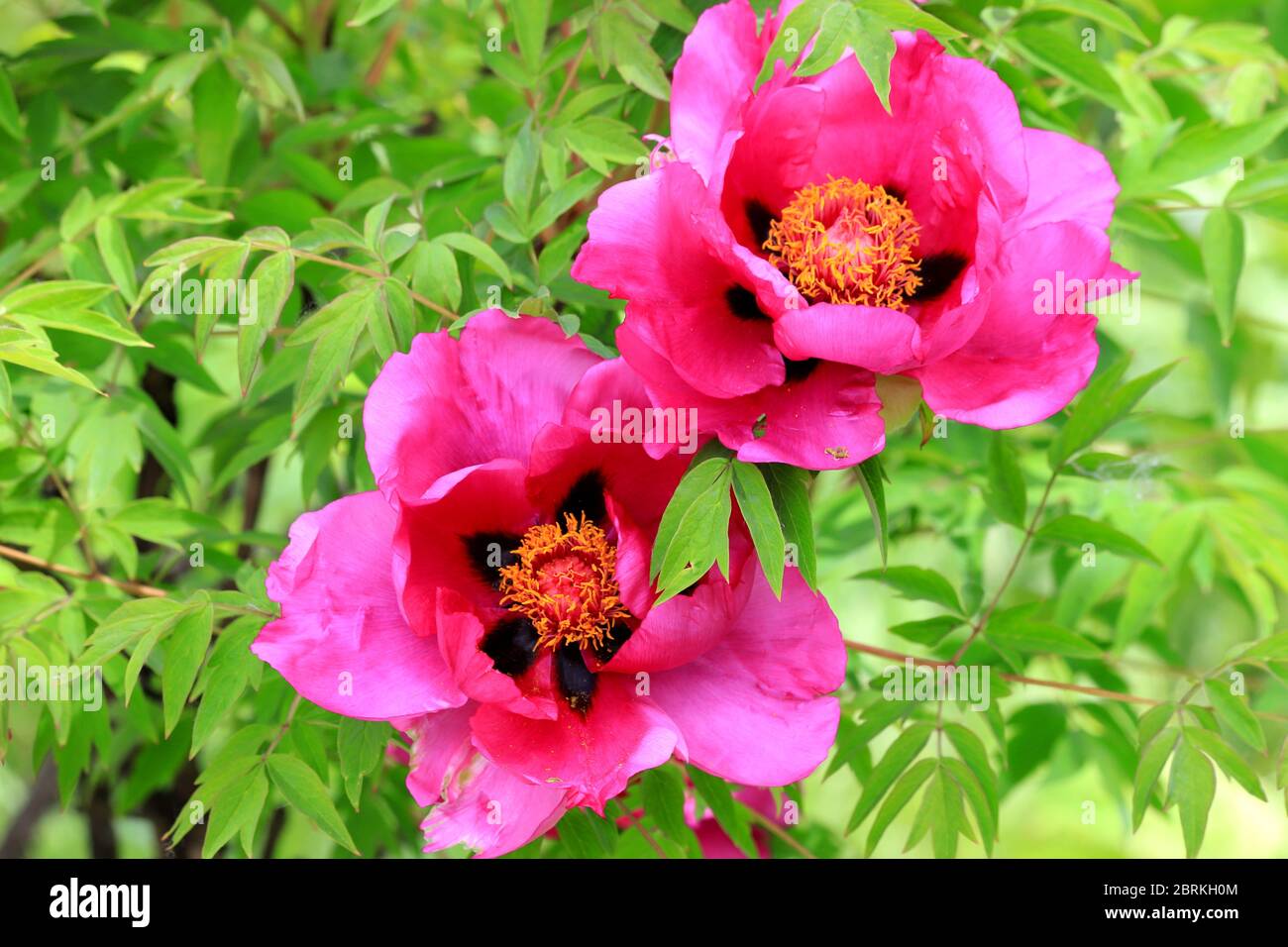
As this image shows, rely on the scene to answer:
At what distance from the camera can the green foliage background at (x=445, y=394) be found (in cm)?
77

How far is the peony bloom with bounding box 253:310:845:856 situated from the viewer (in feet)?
2.16

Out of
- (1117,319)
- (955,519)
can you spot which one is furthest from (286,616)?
(1117,319)

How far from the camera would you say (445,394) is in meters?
0.70

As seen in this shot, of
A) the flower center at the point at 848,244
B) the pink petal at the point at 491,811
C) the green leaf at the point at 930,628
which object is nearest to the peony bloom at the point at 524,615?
the pink petal at the point at 491,811

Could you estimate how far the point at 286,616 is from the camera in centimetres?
66

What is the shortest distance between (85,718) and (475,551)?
0.36 m

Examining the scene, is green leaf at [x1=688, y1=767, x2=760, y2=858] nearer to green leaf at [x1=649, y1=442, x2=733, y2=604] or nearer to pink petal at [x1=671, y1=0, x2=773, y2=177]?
green leaf at [x1=649, y1=442, x2=733, y2=604]

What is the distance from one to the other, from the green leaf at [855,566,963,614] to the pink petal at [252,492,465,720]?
13.6 inches

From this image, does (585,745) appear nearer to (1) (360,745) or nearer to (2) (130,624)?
(1) (360,745)

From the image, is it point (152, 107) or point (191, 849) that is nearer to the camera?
point (152, 107)

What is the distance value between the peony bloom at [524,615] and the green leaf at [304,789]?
0.31ft

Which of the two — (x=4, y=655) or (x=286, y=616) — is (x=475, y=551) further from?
(x=4, y=655)

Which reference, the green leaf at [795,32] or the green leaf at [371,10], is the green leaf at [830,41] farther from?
the green leaf at [371,10]

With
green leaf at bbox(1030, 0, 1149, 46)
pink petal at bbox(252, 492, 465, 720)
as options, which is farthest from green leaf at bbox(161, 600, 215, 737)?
green leaf at bbox(1030, 0, 1149, 46)
